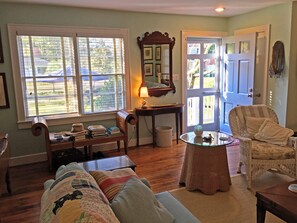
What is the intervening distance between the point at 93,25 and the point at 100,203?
11.8 ft

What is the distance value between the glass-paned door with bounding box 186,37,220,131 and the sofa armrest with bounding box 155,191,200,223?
143 inches

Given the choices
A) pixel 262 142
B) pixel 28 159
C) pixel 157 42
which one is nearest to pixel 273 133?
pixel 262 142

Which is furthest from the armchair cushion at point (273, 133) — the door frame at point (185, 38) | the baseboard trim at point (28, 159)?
the baseboard trim at point (28, 159)

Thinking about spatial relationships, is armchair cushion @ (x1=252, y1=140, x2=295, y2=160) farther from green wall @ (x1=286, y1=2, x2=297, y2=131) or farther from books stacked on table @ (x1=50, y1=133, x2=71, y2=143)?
books stacked on table @ (x1=50, y1=133, x2=71, y2=143)

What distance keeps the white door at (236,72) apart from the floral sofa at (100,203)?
135 inches

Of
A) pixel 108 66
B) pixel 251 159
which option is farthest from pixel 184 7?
pixel 251 159

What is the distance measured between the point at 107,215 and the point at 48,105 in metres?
3.33

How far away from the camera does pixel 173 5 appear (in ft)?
13.3

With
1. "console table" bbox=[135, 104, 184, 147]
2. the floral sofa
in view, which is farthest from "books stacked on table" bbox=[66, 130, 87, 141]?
the floral sofa

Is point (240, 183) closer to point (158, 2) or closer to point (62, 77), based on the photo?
point (158, 2)

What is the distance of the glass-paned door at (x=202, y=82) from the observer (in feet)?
17.4

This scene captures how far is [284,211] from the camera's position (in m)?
1.84

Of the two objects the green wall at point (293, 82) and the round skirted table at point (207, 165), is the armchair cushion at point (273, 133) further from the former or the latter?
the green wall at point (293, 82)

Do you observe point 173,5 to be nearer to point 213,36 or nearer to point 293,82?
point 213,36
